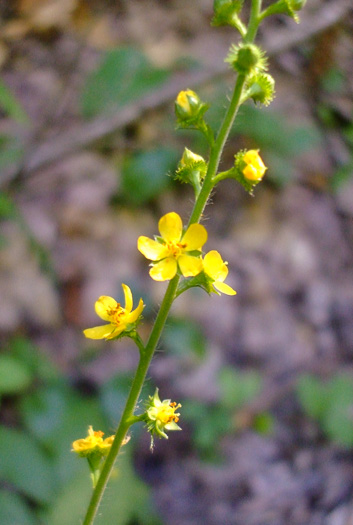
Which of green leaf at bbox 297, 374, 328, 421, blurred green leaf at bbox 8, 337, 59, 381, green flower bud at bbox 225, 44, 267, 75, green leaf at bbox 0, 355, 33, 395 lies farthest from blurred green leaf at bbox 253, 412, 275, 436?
green flower bud at bbox 225, 44, 267, 75

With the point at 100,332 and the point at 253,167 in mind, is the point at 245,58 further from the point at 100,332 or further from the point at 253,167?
the point at 100,332

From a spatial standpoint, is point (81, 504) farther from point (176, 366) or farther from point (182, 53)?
point (182, 53)

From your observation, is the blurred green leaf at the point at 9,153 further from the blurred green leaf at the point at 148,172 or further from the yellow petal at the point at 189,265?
the yellow petal at the point at 189,265

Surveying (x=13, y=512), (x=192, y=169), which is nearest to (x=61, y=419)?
(x=13, y=512)

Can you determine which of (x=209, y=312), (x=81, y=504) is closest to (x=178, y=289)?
(x=81, y=504)

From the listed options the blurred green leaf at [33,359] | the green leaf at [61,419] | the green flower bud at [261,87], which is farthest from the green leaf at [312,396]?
the green flower bud at [261,87]

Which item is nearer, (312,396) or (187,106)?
(187,106)

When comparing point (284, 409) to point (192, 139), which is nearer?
point (284, 409)
